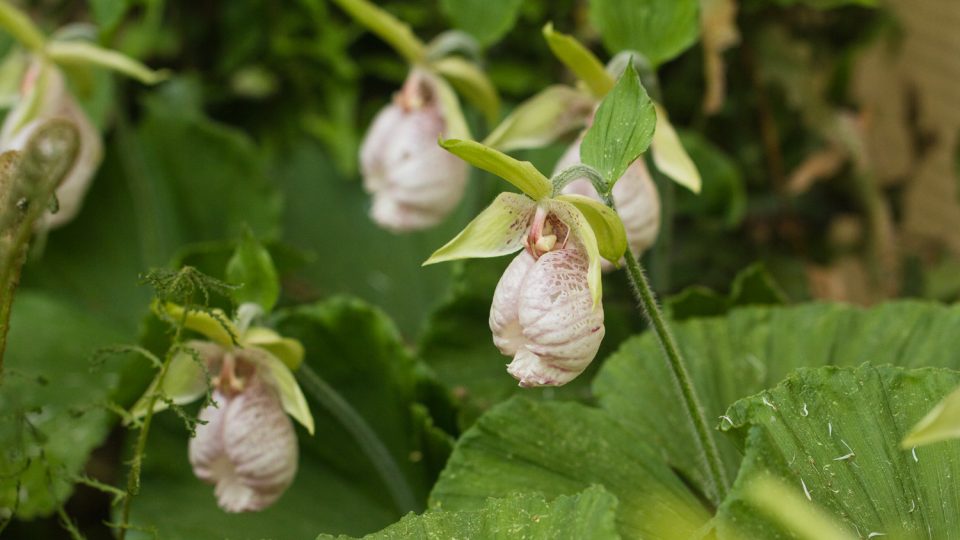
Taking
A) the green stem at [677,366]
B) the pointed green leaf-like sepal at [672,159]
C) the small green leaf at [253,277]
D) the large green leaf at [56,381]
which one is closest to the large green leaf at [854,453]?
the green stem at [677,366]

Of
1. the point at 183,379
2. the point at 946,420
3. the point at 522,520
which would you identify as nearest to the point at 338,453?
the point at 183,379

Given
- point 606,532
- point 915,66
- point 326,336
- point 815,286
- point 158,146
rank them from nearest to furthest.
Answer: point 606,532 < point 326,336 < point 158,146 < point 815,286 < point 915,66

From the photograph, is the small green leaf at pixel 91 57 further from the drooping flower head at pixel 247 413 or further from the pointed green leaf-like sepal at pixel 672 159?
the pointed green leaf-like sepal at pixel 672 159

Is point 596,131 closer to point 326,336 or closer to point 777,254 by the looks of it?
point 326,336

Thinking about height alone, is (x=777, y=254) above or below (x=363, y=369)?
below

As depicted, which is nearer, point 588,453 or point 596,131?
point 596,131

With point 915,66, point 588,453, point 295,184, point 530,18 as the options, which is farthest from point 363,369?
point 915,66

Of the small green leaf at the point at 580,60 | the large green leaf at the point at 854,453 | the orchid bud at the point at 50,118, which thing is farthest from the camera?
the orchid bud at the point at 50,118
